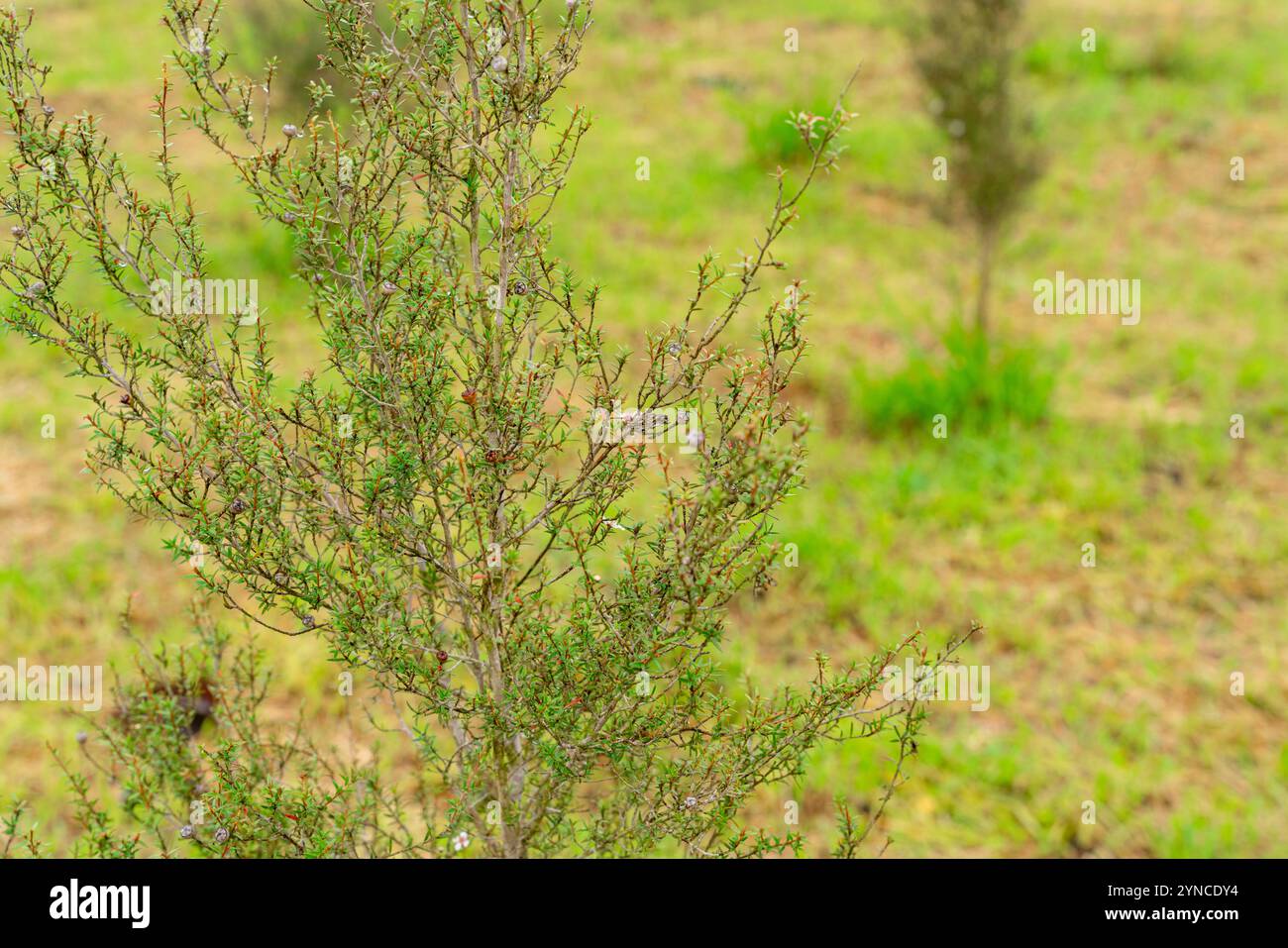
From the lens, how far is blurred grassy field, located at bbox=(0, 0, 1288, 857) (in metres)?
4.46

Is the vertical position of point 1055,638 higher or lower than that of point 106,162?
lower

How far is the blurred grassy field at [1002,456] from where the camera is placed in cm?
446

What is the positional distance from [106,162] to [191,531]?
29.5 inches

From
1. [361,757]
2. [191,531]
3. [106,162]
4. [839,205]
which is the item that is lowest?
[361,757]

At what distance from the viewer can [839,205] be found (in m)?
9.61

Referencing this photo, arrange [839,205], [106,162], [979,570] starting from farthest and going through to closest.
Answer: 1. [839,205]
2. [979,570]
3. [106,162]

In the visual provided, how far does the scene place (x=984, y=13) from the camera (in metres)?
6.88

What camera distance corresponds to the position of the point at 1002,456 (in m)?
6.33

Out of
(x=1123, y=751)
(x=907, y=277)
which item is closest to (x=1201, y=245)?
(x=907, y=277)
